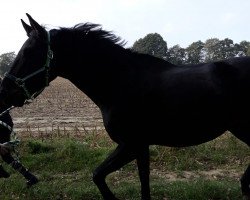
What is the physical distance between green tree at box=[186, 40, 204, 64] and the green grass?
239 ft

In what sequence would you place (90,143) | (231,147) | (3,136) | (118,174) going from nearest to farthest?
(3,136) < (118,174) < (231,147) < (90,143)

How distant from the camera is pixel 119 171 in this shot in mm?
7449

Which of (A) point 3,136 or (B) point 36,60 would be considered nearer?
(B) point 36,60

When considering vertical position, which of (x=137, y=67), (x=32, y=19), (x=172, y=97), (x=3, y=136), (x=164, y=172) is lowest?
(x=164, y=172)

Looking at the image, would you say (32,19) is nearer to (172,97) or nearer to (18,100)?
(18,100)

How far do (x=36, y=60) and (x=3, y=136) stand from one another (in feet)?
8.39

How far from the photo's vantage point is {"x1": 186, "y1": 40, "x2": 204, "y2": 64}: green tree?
82.6m

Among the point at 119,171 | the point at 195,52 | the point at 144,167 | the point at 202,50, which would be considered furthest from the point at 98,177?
the point at 202,50

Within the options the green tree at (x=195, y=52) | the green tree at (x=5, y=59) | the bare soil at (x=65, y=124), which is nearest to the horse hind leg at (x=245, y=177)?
the bare soil at (x=65, y=124)

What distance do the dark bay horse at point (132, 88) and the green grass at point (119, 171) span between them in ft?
4.89

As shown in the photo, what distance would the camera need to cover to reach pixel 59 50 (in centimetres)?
470

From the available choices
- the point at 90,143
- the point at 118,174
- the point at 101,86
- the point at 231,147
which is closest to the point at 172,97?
the point at 101,86

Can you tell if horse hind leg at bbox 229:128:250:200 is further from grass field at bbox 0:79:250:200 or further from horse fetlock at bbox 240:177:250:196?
grass field at bbox 0:79:250:200

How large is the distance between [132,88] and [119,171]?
3.14 m
